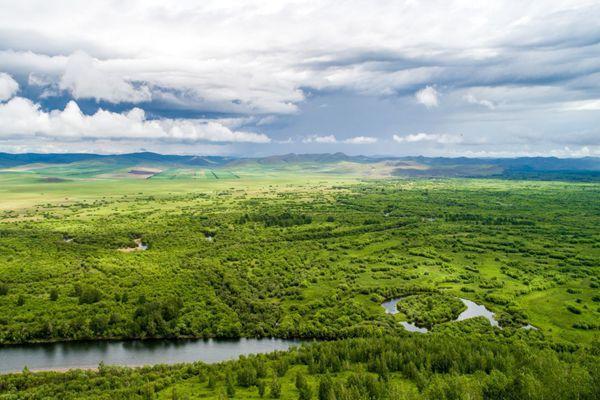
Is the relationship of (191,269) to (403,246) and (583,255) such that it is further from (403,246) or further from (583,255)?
(583,255)

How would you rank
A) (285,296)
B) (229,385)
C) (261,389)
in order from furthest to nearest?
(285,296) < (229,385) < (261,389)

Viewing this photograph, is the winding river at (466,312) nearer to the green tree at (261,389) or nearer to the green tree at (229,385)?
the green tree at (261,389)

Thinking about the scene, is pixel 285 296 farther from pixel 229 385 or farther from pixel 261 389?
pixel 261 389

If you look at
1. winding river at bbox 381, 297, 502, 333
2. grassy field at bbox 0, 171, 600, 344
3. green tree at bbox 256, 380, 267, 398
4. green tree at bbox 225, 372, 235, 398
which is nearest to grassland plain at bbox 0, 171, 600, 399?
grassy field at bbox 0, 171, 600, 344


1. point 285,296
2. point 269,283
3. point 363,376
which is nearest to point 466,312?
point 285,296

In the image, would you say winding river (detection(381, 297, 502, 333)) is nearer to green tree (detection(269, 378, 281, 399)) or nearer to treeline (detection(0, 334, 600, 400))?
treeline (detection(0, 334, 600, 400))

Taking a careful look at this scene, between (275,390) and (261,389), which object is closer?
(275,390)
